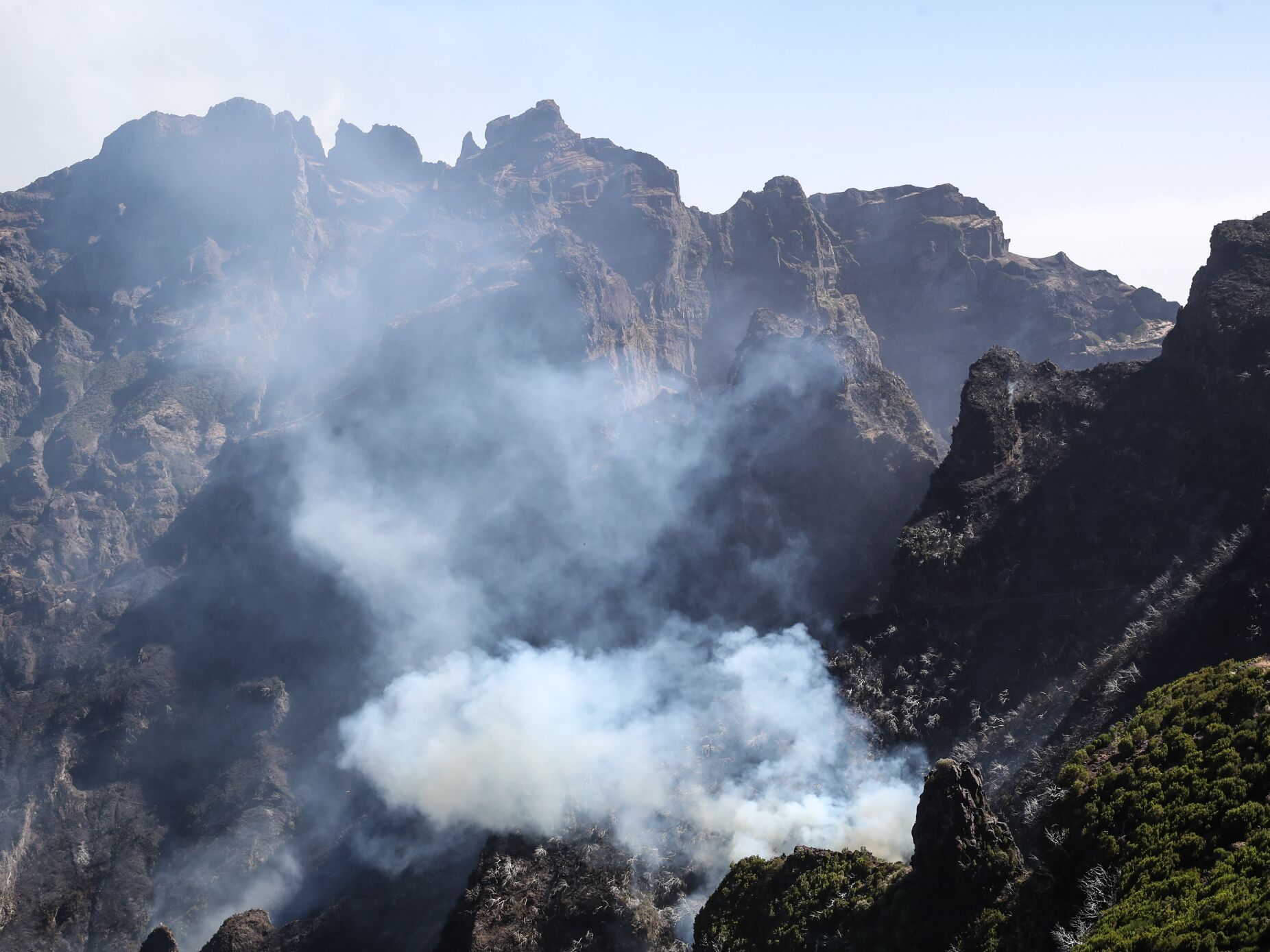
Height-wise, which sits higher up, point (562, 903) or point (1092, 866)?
point (1092, 866)

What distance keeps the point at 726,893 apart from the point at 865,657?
24.8 metres

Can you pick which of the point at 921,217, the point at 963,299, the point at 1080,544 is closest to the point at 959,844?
the point at 1080,544

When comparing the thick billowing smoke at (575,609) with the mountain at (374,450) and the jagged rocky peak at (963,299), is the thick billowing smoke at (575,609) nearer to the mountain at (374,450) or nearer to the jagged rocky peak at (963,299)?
the mountain at (374,450)

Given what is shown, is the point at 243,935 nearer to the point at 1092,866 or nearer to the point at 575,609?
the point at 575,609

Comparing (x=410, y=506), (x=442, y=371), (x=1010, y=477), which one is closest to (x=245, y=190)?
(x=442, y=371)

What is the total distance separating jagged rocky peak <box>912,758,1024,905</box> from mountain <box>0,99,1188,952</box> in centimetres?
2326

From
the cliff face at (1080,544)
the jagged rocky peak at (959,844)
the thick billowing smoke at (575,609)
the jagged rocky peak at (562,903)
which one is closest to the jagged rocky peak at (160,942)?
the thick billowing smoke at (575,609)

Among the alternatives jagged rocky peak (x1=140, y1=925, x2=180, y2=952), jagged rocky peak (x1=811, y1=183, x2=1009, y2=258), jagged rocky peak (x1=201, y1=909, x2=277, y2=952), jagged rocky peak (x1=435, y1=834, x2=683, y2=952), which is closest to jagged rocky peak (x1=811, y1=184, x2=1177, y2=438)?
jagged rocky peak (x1=811, y1=183, x2=1009, y2=258)

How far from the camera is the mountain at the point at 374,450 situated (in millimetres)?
86750

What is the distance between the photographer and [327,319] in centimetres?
17338

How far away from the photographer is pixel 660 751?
62.2 m

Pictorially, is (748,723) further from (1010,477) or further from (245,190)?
(245,190)

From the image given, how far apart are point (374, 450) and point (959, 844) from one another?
343ft

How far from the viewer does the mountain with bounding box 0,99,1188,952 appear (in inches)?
3415
